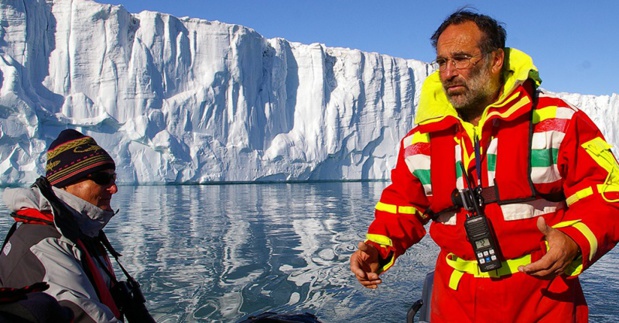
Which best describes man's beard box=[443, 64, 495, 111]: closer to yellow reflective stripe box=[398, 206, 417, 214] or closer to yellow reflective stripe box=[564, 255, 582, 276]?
yellow reflective stripe box=[398, 206, 417, 214]

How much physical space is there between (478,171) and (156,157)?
21.9 meters

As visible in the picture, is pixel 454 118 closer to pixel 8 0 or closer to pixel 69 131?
pixel 69 131

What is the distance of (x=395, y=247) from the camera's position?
1.46 m

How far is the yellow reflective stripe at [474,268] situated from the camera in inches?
47.9

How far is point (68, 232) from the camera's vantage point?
1.52 m

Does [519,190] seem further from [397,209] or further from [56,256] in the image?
[56,256]

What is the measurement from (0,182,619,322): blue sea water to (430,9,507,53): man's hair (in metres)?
2.51

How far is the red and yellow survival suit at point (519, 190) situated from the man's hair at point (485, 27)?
6 centimetres

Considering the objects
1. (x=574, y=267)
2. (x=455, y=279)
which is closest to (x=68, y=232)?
(x=455, y=279)

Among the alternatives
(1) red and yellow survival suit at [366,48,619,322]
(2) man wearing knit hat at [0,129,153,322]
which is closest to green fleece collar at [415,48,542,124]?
(1) red and yellow survival suit at [366,48,619,322]

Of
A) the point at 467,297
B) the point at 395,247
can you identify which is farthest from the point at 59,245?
the point at 467,297

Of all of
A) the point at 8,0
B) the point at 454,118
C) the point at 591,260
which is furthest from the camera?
the point at 8,0

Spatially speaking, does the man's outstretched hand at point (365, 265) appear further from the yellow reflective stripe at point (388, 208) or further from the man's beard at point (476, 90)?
the man's beard at point (476, 90)

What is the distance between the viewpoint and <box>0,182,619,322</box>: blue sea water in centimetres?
367
